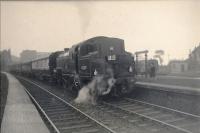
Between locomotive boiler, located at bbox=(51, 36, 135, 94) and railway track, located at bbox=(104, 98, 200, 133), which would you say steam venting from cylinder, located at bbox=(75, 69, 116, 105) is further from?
railway track, located at bbox=(104, 98, 200, 133)

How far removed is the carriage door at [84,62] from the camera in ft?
56.0

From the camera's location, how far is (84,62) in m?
17.6

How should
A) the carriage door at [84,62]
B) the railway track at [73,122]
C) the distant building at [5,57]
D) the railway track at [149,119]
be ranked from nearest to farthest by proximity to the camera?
the railway track at [149,119]
the railway track at [73,122]
the carriage door at [84,62]
the distant building at [5,57]

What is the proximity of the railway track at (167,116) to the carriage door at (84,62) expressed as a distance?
2421mm

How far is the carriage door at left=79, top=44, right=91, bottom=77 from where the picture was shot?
56.0ft

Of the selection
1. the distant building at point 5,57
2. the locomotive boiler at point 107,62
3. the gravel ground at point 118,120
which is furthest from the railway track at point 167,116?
the distant building at point 5,57

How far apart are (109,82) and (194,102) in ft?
14.7

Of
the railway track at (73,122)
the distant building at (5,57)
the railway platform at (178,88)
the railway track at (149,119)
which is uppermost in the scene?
the distant building at (5,57)

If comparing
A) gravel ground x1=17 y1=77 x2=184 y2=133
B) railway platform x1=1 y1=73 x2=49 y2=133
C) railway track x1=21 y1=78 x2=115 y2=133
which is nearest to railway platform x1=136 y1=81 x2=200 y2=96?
gravel ground x1=17 y1=77 x2=184 y2=133

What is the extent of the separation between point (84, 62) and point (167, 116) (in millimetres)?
7054

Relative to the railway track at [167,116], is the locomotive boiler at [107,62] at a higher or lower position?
higher

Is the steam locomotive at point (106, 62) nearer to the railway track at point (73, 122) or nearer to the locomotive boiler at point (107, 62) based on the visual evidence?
the locomotive boiler at point (107, 62)

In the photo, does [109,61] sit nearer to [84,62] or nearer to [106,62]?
[106,62]

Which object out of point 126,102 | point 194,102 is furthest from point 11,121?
point 194,102
